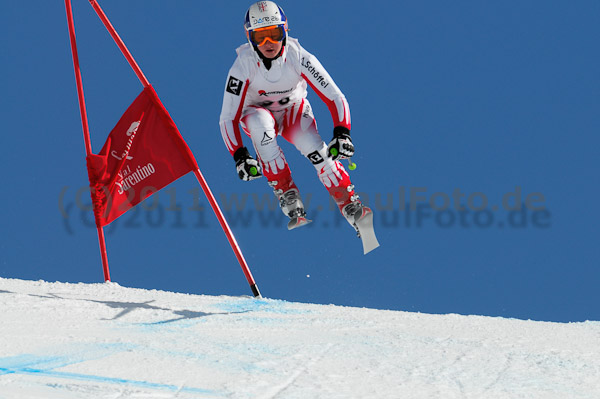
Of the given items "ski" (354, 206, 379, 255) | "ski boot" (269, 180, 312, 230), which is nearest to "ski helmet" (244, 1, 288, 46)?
"ski boot" (269, 180, 312, 230)

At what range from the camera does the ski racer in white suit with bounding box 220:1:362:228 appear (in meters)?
6.12

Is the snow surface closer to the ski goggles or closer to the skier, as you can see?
the skier

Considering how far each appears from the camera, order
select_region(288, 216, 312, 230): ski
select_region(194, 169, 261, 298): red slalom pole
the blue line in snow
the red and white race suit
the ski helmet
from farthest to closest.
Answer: select_region(194, 169, 261, 298): red slalom pole → select_region(288, 216, 312, 230): ski → the red and white race suit → the ski helmet → the blue line in snow

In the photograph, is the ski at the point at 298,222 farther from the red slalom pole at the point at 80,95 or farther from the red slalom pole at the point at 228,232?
the red slalom pole at the point at 80,95

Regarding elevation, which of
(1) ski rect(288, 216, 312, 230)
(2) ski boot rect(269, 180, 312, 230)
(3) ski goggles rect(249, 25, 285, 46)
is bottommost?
(1) ski rect(288, 216, 312, 230)

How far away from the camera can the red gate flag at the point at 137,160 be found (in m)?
7.64

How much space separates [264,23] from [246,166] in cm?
116

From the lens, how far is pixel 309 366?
4.73 metres

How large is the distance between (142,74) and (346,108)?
2.52 metres

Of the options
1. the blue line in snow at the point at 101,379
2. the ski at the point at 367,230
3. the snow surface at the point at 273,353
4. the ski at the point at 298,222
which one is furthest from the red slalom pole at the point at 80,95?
the blue line in snow at the point at 101,379

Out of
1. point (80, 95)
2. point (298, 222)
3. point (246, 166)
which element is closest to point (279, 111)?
point (246, 166)

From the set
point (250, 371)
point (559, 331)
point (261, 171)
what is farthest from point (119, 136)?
point (559, 331)

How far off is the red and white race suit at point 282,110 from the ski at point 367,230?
204 mm

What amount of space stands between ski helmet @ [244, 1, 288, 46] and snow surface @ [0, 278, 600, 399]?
92.3 inches
